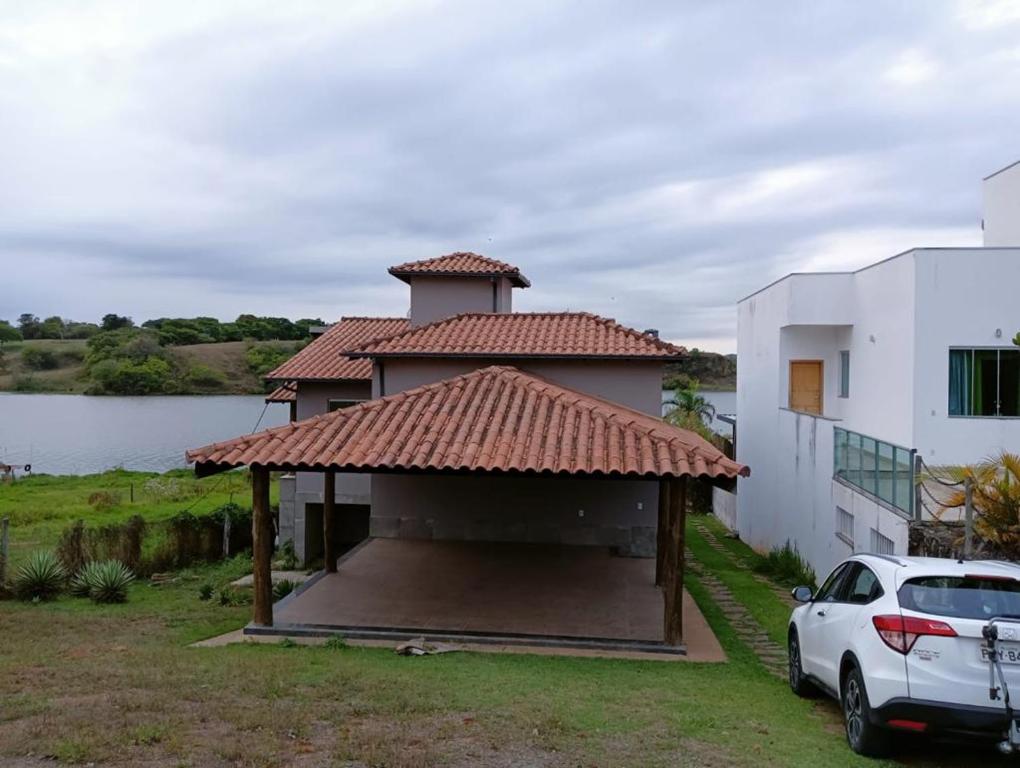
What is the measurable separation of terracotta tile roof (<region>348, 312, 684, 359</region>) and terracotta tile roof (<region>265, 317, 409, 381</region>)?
7.06ft

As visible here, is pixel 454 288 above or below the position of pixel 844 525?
above

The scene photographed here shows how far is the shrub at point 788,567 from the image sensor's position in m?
18.0

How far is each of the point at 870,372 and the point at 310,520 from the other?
47.4 ft

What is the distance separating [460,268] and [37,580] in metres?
Answer: 11.7

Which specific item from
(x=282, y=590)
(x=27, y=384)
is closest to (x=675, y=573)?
(x=282, y=590)

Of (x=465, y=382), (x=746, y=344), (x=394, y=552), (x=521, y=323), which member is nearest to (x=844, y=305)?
(x=746, y=344)

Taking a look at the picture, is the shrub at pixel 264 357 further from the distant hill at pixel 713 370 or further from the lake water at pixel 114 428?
the distant hill at pixel 713 370

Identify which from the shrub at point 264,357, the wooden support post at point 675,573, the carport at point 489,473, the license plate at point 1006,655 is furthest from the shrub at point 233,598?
the shrub at point 264,357

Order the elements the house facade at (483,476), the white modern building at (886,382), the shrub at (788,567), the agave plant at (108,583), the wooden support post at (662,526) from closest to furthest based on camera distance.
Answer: the house facade at (483,476), the wooden support post at (662,526), the agave plant at (108,583), the white modern building at (886,382), the shrub at (788,567)

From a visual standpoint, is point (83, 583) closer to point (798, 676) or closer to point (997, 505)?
point (798, 676)

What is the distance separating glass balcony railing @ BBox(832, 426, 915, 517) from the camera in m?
12.7

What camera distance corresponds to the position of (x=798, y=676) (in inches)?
333

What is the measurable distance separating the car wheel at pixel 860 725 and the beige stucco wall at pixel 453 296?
51.7ft

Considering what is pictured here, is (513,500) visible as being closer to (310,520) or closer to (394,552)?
(394,552)
